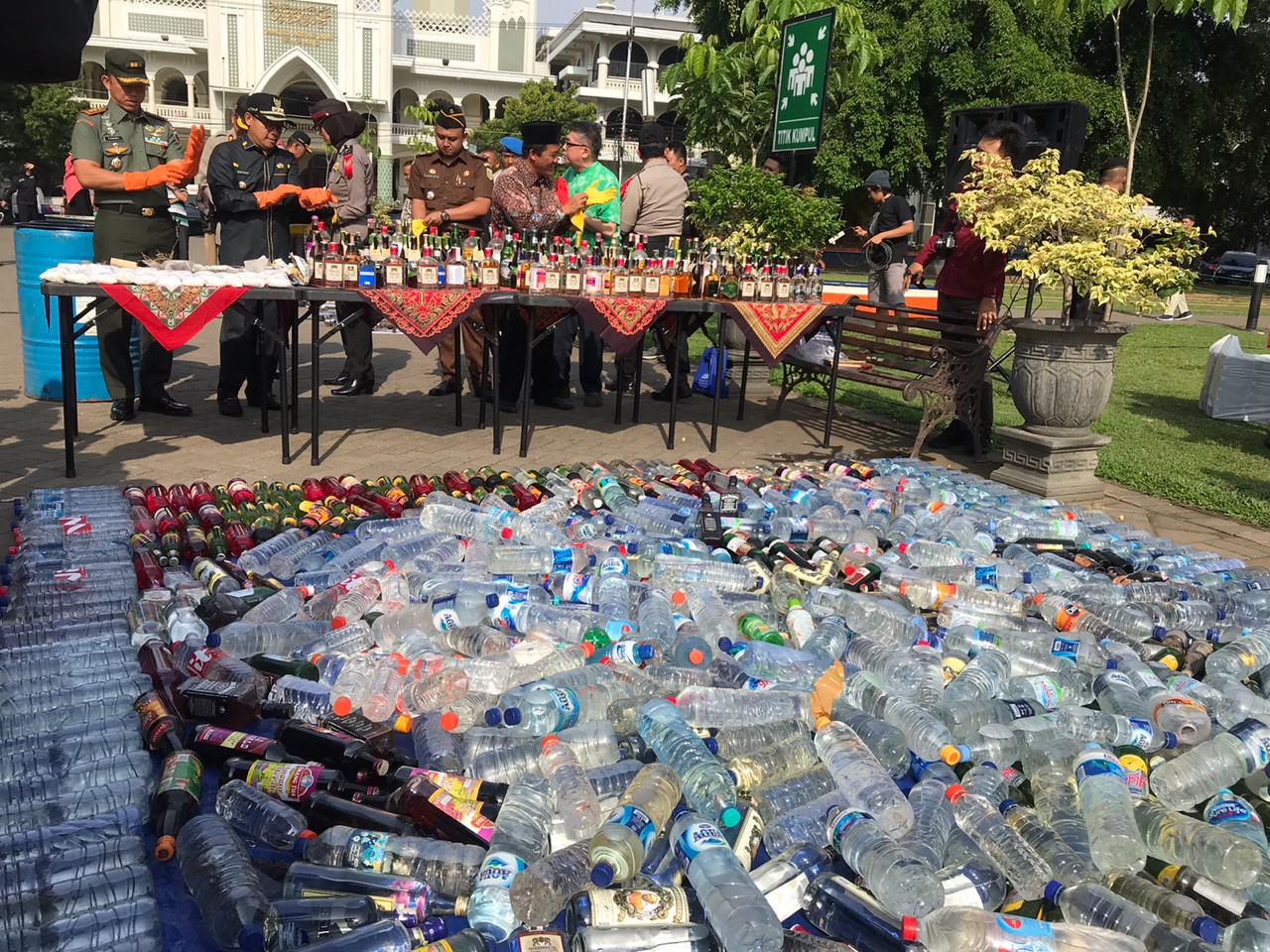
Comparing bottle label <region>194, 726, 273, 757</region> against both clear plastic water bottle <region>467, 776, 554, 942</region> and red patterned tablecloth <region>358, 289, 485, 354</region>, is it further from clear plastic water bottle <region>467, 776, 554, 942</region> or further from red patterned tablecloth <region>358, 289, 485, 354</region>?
red patterned tablecloth <region>358, 289, 485, 354</region>

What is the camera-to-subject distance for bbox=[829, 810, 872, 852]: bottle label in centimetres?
251

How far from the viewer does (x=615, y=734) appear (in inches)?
118

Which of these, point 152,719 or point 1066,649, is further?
point 1066,649

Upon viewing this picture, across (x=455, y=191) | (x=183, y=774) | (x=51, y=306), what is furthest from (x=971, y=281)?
(x=51, y=306)

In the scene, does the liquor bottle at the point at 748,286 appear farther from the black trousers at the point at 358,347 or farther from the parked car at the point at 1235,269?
the parked car at the point at 1235,269

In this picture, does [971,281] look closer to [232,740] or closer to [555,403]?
[555,403]

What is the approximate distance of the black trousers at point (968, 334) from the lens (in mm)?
6746

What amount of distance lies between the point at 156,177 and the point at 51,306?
1.36m

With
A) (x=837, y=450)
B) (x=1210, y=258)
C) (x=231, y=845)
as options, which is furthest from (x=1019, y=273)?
(x=1210, y=258)

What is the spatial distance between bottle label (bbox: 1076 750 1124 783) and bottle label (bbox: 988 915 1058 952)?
0.69 meters

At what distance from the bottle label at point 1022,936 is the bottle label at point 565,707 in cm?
131

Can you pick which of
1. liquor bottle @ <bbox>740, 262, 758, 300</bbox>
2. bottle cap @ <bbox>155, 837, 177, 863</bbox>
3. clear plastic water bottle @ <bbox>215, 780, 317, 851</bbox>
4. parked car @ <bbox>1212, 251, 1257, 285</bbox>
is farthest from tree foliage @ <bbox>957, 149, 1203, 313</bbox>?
parked car @ <bbox>1212, 251, 1257, 285</bbox>

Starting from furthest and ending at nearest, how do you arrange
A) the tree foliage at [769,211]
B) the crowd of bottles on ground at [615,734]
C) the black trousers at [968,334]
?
the tree foliage at [769,211]
the black trousers at [968,334]
the crowd of bottles on ground at [615,734]

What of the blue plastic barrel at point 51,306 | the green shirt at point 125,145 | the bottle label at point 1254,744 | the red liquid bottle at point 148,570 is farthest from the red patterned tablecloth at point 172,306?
the bottle label at point 1254,744
